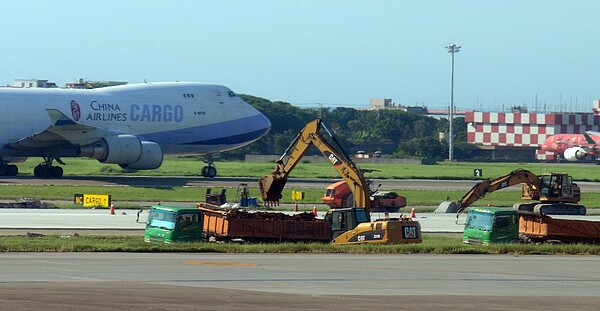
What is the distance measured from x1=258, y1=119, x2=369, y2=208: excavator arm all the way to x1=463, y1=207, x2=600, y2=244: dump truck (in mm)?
6689

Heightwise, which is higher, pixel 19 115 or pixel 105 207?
pixel 19 115

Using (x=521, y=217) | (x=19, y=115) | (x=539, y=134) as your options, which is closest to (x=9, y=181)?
(x=19, y=115)

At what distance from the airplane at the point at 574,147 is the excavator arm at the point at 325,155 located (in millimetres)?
85425

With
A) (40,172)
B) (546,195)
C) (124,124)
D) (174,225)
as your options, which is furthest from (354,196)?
(40,172)

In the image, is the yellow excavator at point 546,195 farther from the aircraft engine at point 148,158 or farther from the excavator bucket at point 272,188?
the aircraft engine at point 148,158

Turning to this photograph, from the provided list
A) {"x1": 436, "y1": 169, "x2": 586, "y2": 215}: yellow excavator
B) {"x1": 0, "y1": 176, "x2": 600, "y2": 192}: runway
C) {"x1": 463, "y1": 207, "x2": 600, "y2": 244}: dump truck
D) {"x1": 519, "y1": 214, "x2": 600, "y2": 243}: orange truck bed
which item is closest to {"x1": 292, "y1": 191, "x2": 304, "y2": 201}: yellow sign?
{"x1": 0, "y1": 176, "x2": 600, "y2": 192}: runway

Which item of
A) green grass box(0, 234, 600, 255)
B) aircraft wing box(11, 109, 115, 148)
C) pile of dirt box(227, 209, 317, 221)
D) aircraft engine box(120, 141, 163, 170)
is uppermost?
aircraft wing box(11, 109, 115, 148)

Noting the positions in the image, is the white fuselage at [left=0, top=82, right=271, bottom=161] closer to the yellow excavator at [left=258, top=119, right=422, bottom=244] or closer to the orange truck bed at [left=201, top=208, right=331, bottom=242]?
the yellow excavator at [left=258, top=119, right=422, bottom=244]

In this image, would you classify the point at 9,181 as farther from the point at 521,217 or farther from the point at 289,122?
the point at 289,122

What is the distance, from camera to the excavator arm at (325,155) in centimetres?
4384

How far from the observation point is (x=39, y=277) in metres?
23.8

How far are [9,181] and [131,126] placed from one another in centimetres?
1033

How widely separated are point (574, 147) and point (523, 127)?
68.1 ft

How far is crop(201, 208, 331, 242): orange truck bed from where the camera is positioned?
36312mm
